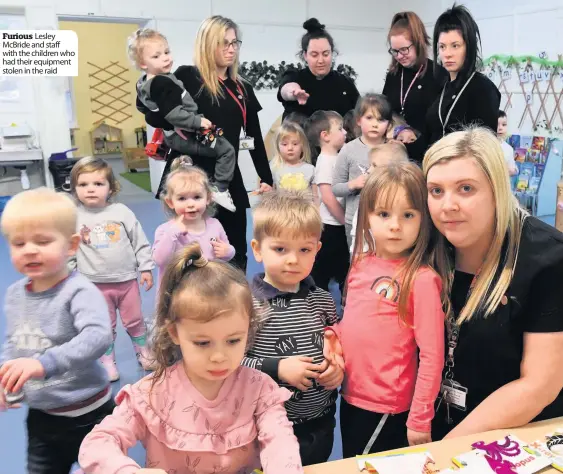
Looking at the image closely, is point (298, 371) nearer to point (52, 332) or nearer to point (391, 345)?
point (391, 345)

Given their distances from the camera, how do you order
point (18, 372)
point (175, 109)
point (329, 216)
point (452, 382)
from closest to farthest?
point (18, 372) → point (452, 382) → point (175, 109) → point (329, 216)

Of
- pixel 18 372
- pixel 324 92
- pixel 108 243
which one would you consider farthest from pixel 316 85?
pixel 18 372

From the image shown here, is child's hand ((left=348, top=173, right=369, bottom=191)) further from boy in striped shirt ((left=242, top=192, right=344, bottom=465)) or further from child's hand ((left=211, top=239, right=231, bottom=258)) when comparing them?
boy in striped shirt ((left=242, top=192, right=344, bottom=465))

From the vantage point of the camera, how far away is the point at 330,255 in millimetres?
3377

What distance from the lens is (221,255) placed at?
2.56m

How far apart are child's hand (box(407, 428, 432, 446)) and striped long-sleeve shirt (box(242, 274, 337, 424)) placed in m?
0.25

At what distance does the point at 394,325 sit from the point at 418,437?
0.27 metres

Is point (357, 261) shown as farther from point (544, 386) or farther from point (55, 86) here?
point (55, 86)

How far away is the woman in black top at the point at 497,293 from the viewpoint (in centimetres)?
128

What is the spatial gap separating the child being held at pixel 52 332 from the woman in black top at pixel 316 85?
2382 millimetres

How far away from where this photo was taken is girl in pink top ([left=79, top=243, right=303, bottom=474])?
3.64 feet

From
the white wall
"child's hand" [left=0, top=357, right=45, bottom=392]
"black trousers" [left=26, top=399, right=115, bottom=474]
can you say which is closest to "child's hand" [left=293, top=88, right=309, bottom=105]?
"black trousers" [left=26, top=399, right=115, bottom=474]

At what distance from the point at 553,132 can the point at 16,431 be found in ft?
19.5

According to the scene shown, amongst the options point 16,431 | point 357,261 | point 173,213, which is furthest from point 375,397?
point 16,431
